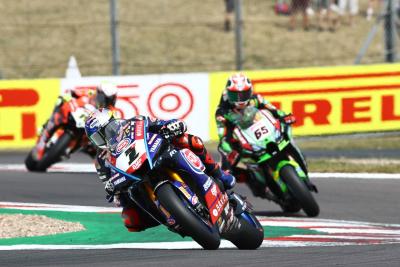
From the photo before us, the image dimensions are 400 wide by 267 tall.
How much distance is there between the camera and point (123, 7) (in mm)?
26031

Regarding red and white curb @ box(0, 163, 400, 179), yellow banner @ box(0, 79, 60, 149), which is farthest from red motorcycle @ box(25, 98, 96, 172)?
yellow banner @ box(0, 79, 60, 149)

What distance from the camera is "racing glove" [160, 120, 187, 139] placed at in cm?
848

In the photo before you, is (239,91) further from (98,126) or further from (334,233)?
(98,126)

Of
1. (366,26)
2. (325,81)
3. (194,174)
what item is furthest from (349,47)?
(194,174)

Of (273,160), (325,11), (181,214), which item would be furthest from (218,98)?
(181,214)

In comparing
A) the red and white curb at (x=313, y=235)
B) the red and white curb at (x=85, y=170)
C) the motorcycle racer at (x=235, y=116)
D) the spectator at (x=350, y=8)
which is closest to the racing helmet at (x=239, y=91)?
the motorcycle racer at (x=235, y=116)

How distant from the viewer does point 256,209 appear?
13.1 meters

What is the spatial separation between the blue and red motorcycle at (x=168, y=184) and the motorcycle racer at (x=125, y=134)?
0.02 m

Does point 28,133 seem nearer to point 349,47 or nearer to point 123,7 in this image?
point 123,7

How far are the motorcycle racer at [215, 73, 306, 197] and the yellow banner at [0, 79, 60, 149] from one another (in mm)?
6859

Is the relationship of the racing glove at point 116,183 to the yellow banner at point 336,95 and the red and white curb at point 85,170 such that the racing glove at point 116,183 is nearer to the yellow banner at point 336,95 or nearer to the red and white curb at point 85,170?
the red and white curb at point 85,170

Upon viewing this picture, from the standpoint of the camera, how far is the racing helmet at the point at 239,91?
1225 cm

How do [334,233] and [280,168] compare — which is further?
[280,168]

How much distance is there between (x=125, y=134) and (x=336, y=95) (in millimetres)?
11569
